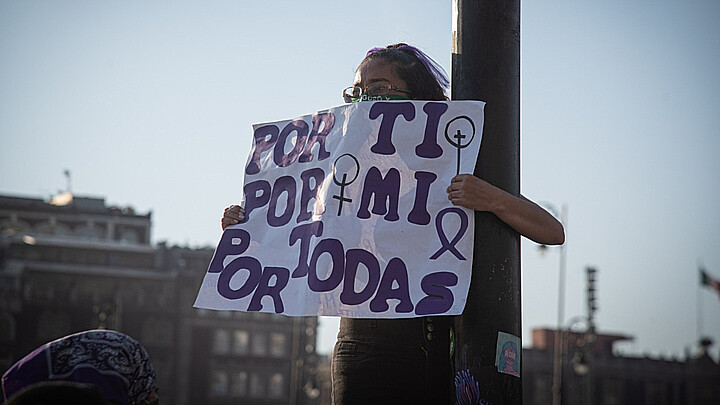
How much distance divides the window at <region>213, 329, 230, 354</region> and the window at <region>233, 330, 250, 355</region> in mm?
653

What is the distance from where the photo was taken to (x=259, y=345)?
8631 centimetres

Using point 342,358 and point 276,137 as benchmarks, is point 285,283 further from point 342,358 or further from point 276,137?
point 276,137

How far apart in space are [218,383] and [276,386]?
5.04m

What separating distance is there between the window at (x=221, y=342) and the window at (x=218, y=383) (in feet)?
6.06

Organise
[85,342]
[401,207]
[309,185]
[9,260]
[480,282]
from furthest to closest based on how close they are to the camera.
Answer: [9,260]
[309,185]
[401,207]
[480,282]
[85,342]

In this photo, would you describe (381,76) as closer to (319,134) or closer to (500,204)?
(319,134)

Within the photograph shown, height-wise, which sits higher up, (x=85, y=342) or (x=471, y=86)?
(x=471, y=86)

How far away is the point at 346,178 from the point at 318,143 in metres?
0.31

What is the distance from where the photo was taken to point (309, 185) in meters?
4.14

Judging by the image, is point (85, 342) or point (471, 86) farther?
point (471, 86)

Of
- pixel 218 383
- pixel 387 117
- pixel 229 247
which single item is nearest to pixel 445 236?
pixel 387 117

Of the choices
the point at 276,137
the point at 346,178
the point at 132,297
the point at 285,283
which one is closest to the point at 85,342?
the point at 285,283

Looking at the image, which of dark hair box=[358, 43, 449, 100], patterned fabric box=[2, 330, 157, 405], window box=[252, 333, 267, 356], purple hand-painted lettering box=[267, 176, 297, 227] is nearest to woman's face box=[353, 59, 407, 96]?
dark hair box=[358, 43, 449, 100]

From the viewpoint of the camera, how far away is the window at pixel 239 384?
84.0 meters
